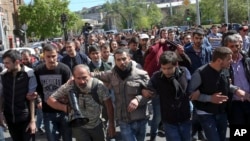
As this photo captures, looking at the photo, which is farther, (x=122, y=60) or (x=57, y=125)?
(x=57, y=125)

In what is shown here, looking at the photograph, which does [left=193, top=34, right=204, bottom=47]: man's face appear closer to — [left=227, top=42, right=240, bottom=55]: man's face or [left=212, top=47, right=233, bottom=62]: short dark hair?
[left=227, top=42, right=240, bottom=55]: man's face

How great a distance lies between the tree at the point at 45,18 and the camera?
55.0 metres

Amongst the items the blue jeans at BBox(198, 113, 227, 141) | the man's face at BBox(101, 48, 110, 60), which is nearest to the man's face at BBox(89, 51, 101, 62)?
the man's face at BBox(101, 48, 110, 60)

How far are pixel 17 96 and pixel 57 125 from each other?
781 mm

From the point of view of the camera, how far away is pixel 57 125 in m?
5.96

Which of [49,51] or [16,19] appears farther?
[16,19]

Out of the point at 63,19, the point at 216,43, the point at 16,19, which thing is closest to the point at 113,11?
A: the point at 16,19

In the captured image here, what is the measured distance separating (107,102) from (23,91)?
1.24 metres

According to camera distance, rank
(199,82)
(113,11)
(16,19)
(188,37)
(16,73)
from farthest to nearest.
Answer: (113,11)
(16,19)
(188,37)
(16,73)
(199,82)

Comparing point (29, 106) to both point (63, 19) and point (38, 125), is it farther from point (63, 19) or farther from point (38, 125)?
point (63, 19)

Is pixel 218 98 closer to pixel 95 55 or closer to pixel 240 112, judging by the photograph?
pixel 240 112

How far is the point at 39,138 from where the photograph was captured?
8.42 m

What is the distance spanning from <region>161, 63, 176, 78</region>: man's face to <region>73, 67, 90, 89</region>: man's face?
880 mm

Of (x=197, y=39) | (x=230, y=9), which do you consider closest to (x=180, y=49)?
(x=197, y=39)
